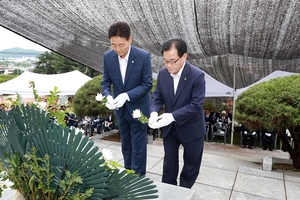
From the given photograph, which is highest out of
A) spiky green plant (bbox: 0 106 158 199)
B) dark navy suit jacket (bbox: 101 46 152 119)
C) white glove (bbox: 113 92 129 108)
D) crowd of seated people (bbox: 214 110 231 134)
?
dark navy suit jacket (bbox: 101 46 152 119)

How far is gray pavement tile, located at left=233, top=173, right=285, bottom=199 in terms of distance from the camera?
2.94m

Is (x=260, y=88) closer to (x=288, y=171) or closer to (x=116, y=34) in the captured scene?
(x=288, y=171)

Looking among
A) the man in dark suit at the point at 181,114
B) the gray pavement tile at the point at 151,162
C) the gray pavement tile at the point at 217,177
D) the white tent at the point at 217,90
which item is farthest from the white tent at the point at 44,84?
the man in dark suit at the point at 181,114

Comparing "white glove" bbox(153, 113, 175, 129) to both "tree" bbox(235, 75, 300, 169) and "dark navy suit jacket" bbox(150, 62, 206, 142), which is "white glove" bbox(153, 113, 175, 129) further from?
"tree" bbox(235, 75, 300, 169)

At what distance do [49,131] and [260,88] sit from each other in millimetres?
4032

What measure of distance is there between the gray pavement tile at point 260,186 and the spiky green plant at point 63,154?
8.11 ft

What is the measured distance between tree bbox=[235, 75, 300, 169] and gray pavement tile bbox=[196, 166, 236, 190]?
104cm

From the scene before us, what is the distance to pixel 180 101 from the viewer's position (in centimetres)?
226

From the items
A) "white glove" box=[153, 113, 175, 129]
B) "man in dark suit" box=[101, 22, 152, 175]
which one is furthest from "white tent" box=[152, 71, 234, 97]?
"white glove" box=[153, 113, 175, 129]

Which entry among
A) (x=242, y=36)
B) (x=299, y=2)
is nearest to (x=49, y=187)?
(x=299, y=2)

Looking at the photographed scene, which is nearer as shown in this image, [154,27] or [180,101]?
[180,101]

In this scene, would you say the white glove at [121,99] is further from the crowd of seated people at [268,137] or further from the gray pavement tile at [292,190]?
the crowd of seated people at [268,137]

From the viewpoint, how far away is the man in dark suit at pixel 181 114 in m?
2.15

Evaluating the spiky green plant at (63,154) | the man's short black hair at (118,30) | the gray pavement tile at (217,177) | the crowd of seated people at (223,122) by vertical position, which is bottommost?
the gray pavement tile at (217,177)
